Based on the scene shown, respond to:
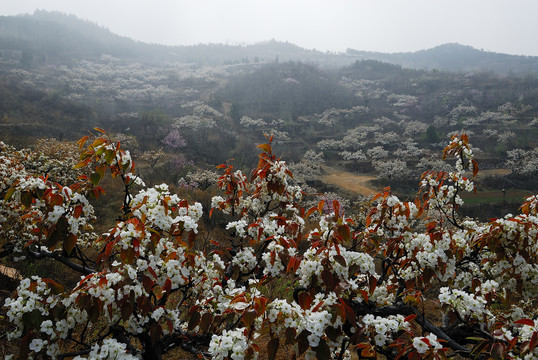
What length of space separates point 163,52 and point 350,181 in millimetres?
84654

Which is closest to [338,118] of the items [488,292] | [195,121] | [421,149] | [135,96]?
[421,149]

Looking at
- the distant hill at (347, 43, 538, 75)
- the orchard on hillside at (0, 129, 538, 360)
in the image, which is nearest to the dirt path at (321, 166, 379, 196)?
the orchard on hillside at (0, 129, 538, 360)

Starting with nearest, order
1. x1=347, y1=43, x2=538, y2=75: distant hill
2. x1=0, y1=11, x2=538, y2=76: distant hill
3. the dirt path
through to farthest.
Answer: the dirt path → x1=0, y1=11, x2=538, y2=76: distant hill → x1=347, y1=43, x2=538, y2=75: distant hill

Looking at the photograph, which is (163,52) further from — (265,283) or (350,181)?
(265,283)

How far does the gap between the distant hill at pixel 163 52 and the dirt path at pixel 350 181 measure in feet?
159

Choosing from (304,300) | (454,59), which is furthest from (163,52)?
(454,59)

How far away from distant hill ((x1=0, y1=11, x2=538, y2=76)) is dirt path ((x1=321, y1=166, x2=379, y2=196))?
48580 mm

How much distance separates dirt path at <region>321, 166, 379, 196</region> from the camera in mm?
19413

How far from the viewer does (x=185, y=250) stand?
8.36 feet

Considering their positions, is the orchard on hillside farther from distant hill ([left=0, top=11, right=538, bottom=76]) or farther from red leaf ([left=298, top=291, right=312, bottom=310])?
distant hill ([left=0, top=11, right=538, bottom=76])

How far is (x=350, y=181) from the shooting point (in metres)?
21.8

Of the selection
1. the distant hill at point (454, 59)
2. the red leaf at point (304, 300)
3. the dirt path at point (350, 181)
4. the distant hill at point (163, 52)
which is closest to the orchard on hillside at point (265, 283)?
the red leaf at point (304, 300)

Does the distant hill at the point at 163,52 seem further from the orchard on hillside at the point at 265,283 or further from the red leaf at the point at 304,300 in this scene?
the red leaf at the point at 304,300

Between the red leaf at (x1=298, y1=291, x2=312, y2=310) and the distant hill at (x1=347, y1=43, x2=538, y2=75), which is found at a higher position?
the distant hill at (x1=347, y1=43, x2=538, y2=75)
